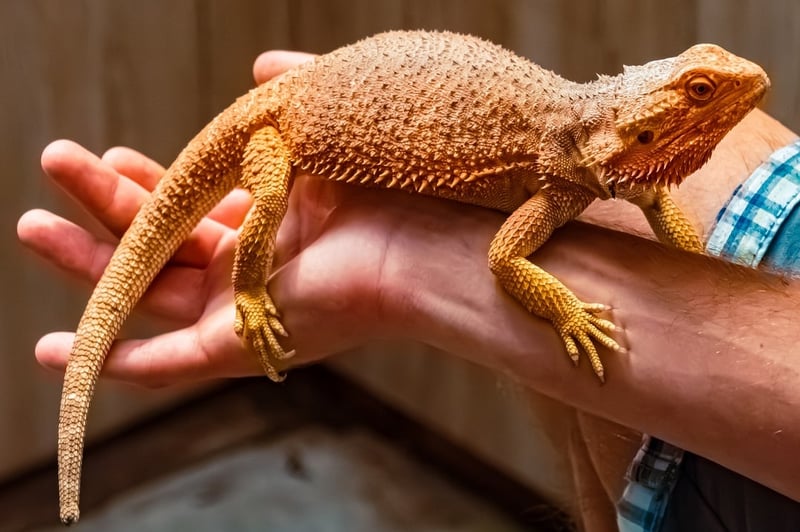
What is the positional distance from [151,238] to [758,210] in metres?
0.80

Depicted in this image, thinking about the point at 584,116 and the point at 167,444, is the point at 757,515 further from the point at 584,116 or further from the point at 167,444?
the point at 167,444

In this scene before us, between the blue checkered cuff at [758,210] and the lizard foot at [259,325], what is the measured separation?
1.84 ft

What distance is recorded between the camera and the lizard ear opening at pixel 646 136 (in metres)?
1.02

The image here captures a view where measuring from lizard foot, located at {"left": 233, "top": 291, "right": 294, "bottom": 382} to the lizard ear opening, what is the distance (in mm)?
517

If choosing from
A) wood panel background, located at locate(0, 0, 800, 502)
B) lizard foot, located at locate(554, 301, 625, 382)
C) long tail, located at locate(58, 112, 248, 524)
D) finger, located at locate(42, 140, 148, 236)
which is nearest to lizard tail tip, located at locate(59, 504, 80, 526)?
long tail, located at locate(58, 112, 248, 524)

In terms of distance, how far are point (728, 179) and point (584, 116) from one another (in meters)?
0.31

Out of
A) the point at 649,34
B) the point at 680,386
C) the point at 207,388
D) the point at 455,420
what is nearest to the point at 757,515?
the point at 680,386

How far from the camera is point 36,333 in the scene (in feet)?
7.16

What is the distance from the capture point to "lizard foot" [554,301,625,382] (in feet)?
3.34

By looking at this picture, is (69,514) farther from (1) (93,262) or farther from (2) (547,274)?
(2) (547,274)

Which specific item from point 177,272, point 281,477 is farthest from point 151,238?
point 281,477

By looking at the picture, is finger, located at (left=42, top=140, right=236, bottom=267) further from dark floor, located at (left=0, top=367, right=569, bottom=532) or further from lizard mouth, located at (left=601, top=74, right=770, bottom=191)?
dark floor, located at (left=0, top=367, right=569, bottom=532)

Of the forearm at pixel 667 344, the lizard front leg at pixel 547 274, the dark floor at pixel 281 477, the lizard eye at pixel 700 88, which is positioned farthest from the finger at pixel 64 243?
the dark floor at pixel 281 477

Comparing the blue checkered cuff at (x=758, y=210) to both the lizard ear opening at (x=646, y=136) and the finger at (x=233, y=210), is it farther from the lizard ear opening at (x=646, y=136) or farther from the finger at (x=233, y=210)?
the finger at (x=233, y=210)
